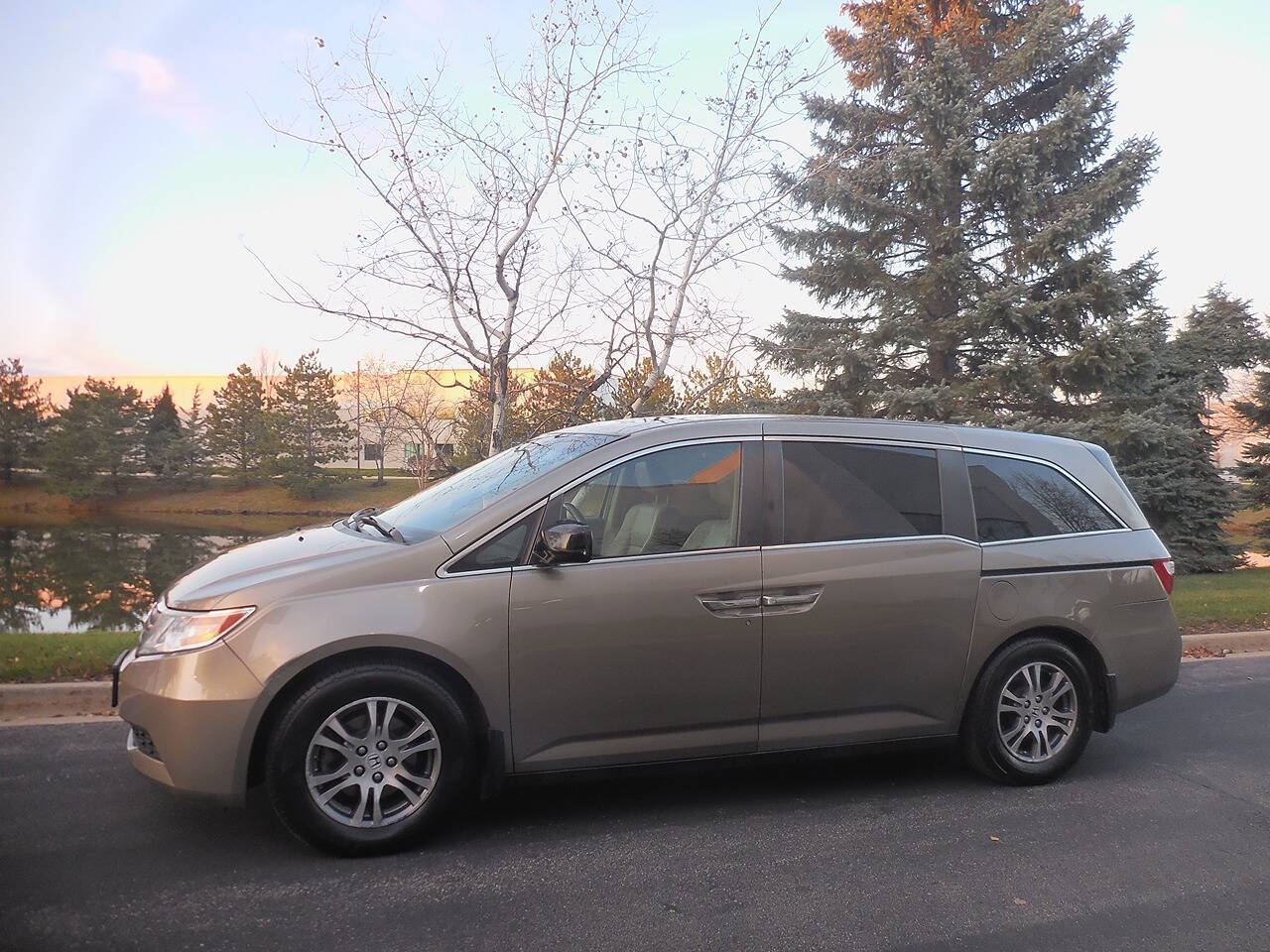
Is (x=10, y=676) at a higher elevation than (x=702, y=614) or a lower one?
lower

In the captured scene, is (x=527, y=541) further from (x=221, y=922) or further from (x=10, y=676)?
(x=10, y=676)

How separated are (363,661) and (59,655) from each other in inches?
166

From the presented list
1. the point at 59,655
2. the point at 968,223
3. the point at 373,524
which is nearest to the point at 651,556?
the point at 373,524

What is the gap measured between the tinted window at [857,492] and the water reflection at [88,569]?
1552 centimetres

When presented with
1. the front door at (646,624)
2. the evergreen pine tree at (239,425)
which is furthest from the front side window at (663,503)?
the evergreen pine tree at (239,425)

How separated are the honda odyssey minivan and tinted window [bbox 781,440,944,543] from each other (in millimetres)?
13

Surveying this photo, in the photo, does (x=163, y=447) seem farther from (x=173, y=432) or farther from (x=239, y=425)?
(x=239, y=425)

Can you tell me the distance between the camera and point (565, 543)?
157 inches

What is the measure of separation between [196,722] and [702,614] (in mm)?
2026

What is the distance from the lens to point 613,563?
418 centimetres

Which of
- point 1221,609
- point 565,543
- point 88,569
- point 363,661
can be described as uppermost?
point 565,543

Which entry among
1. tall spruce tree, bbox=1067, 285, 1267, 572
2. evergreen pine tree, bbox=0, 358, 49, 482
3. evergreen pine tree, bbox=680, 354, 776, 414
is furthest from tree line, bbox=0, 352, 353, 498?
tall spruce tree, bbox=1067, 285, 1267, 572

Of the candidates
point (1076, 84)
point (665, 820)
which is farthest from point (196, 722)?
point (1076, 84)

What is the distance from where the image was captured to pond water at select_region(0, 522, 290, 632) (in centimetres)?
2122
